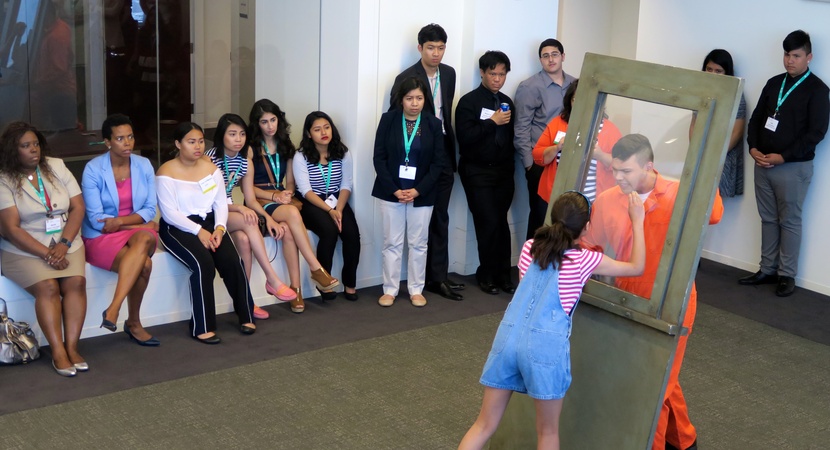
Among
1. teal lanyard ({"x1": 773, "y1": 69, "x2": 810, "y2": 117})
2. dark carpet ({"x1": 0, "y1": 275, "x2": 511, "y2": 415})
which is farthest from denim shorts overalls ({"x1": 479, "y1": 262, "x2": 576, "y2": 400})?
teal lanyard ({"x1": 773, "y1": 69, "x2": 810, "y2": 117})

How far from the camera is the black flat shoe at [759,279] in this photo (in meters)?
6.90

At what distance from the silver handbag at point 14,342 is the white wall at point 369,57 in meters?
2.28

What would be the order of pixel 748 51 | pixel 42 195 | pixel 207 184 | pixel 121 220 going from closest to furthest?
pixel 42 195 → pixel 121 220 → pixel 207 184 → pixel 748 51

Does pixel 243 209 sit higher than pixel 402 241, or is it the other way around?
pixel 243 209

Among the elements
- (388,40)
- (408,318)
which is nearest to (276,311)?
(408,318)

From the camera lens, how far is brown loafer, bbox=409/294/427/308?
20.3 feet

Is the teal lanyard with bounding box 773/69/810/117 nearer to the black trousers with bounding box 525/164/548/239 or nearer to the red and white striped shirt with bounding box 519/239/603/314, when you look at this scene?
the black trousers with bounding box 525/164/548/239

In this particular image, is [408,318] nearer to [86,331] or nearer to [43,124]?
[86,331]

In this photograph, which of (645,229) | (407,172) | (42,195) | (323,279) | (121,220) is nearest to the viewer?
(645,229)

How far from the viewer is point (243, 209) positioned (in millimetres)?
5844

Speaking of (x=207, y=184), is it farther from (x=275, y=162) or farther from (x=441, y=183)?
(x=441, y=183)

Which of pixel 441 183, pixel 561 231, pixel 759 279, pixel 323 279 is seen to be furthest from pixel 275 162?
pixel 759 279

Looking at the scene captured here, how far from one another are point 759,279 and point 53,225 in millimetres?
4865

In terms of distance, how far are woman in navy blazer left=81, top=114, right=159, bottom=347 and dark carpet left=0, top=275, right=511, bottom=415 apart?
0.62 ft
